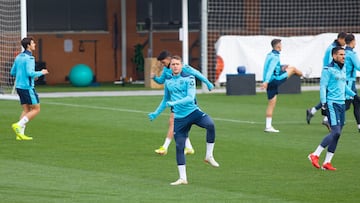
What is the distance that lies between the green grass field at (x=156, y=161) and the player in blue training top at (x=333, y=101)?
27 centimetres

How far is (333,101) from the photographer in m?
16.7

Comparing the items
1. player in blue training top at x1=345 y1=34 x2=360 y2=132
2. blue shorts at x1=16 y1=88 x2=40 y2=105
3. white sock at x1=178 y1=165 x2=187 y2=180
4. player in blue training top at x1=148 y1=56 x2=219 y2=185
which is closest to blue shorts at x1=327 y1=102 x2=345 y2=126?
player in blue training top at x1=148 y1=56 x2=219 y2=185

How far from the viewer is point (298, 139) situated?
21.1 metres

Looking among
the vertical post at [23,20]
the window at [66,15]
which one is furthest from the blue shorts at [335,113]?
the window at [66,15]

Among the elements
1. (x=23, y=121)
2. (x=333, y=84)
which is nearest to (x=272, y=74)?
(x=23, y=121)

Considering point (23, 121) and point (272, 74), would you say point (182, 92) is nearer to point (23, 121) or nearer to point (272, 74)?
point (23, 121)

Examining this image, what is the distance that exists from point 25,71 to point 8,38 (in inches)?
571

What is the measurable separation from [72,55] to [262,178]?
28245 millimetres

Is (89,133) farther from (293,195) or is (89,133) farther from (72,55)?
(72,55)

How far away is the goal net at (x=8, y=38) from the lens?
1387 inches

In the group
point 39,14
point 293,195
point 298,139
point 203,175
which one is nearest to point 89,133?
point 298,139

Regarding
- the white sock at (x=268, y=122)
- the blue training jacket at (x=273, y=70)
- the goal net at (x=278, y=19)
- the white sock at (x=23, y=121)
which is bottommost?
the white sock at (x=268, y=122)

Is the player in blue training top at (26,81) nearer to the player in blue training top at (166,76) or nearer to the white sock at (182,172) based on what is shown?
the player in blue training top at (166,76)

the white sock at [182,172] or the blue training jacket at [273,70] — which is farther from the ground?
the blue training jacket at [273,70]
